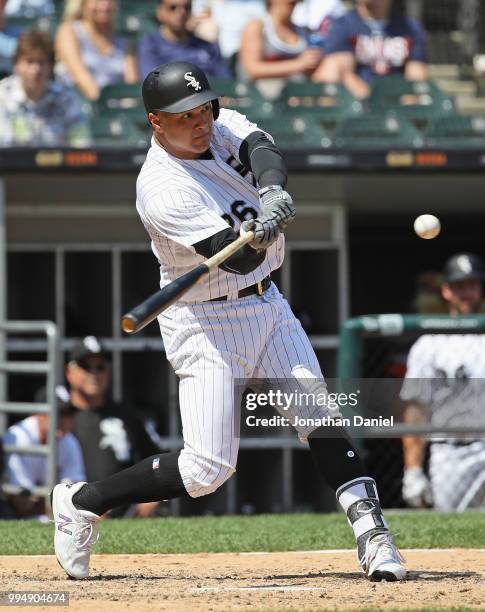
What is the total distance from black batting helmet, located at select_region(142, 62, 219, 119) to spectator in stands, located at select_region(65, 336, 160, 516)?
3497 mm

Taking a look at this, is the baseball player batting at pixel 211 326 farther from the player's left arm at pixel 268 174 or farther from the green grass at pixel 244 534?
the green grass at pixel 244 534

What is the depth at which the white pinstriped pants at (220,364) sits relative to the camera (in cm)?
386

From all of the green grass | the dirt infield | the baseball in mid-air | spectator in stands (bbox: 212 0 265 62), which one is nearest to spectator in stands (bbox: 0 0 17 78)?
spectator in stands (bbox: 212 0 265 62)

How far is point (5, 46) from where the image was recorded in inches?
360

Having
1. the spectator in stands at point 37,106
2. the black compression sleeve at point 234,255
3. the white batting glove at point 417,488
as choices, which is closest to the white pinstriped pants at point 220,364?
the black compression sleeve at point 234,255

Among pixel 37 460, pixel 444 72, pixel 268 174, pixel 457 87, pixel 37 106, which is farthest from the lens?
pixel 444 72

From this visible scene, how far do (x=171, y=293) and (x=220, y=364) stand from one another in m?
0.39

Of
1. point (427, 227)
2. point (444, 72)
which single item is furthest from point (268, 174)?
point (444, 72)

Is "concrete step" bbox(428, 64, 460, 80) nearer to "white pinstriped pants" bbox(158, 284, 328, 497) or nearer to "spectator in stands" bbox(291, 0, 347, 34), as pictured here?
"spectator in stands" bbox(291, 0, 347, 34)

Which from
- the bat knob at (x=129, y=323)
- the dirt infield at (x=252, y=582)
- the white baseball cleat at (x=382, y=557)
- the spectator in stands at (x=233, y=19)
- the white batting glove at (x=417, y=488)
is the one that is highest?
the spectator in stands at (x=233, y=19)

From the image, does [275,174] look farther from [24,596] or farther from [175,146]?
[24,596]

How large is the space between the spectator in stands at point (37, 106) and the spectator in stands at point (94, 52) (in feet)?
0.85

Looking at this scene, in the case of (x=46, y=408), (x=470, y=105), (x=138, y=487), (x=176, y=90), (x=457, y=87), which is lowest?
(x=46, y=408)

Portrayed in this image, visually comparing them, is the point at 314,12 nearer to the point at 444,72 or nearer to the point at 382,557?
the point at 444,72
